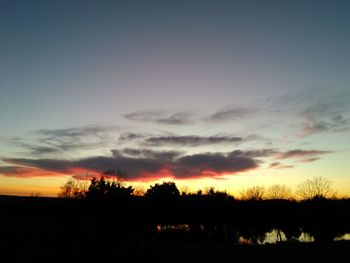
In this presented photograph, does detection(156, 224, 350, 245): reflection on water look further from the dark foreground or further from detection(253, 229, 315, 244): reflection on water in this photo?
the dark foreground

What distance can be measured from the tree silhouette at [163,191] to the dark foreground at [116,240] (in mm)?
3955

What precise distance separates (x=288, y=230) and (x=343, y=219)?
16474mm

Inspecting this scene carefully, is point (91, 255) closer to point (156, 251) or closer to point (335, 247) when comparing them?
point (156, 251)

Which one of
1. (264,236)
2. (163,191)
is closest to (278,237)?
(264,236)

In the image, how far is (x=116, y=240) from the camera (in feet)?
192

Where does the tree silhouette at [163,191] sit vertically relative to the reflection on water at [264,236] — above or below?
above

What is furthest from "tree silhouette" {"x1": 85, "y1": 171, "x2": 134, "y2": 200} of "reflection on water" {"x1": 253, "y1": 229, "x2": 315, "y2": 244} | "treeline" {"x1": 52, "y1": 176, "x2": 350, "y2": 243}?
"reflection on water" {"x1": 253, "y1": 229, "x2": 315, "y2": 244}

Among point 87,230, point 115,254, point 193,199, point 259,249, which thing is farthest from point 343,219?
point 115,254

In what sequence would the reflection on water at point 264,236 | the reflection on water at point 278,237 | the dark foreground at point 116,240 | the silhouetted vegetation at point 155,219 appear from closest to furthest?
the dark foreground at point 116,240 < the silhouetted vegetation at point 155,219 < the reflection on water at point 264,236 < the reflection on water at point 278,237

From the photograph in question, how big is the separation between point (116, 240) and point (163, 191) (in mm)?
32453

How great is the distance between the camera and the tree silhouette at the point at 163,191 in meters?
87.1

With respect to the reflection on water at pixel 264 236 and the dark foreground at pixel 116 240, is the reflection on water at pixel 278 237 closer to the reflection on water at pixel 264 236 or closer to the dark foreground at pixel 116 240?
the reflection on water at pixel 264 236

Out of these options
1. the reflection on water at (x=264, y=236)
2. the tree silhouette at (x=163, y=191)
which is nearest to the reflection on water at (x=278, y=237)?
the reflection on water at (x=264, y=236)

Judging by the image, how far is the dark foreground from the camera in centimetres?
3937
